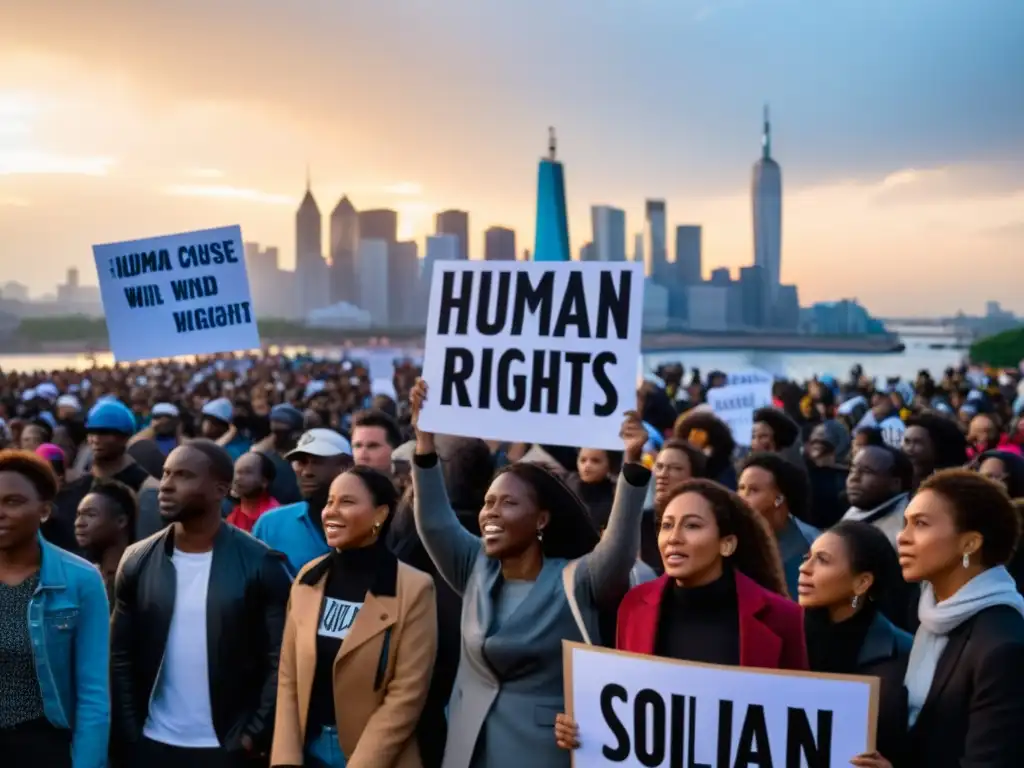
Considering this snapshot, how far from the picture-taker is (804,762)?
10.7ft

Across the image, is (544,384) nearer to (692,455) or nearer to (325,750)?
(325,750)

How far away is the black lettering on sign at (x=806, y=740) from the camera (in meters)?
3.21

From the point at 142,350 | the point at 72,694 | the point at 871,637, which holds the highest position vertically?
the point at 142,350

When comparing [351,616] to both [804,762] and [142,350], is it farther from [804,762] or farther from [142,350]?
[142,350]

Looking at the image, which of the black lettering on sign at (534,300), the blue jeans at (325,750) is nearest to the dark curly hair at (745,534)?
the black lettering on sign at (534,300)

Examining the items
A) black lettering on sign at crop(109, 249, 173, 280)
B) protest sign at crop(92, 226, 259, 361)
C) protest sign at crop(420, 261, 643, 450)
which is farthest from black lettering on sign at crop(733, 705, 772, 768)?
black lettering on sign at crop(109, 249, 173, 280)

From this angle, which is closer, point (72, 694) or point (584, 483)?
point (72, 694)

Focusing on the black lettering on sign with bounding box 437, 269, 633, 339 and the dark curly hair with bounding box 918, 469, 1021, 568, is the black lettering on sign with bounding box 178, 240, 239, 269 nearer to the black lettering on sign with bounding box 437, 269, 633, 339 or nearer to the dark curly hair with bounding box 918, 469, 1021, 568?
the black lettering on sign with bounding box 437, 269, 633, 339

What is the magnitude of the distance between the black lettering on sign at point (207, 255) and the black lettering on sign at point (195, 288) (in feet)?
0.40

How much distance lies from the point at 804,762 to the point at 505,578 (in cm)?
128

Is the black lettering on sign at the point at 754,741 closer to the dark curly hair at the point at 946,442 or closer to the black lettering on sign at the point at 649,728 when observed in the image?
the black lettering on sign at the point at 649,728

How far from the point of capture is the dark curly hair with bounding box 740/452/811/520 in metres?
5.75

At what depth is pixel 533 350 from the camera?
15.1ft

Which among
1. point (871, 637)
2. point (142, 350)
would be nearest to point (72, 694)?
point (871, 637)
